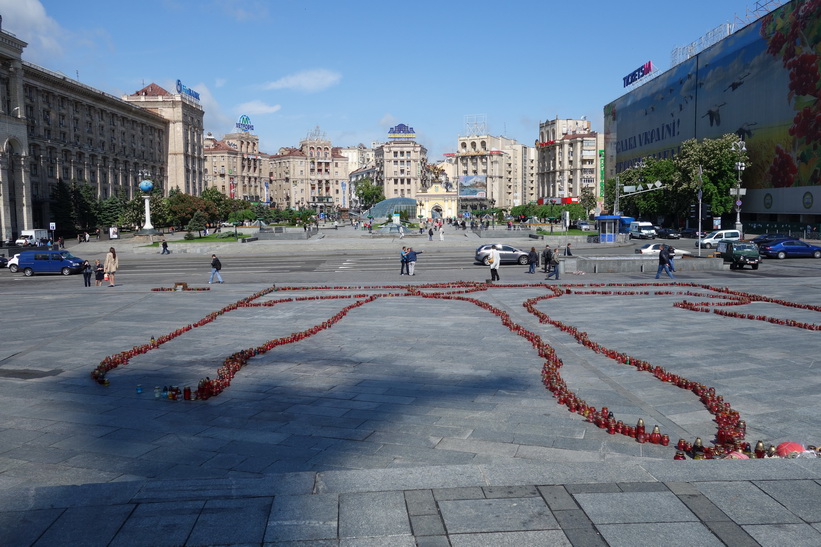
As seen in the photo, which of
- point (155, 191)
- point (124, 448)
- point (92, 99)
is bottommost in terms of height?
point (124, 448)

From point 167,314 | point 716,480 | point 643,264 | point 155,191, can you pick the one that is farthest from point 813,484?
point 155,191

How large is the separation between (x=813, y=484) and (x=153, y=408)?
28.0 feet

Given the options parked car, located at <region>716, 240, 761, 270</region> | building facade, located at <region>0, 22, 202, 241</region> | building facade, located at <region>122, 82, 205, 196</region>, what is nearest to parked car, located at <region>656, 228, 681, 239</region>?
parked car, located at <region>716, 240, 761, 270</region>

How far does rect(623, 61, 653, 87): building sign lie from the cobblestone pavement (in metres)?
89.7

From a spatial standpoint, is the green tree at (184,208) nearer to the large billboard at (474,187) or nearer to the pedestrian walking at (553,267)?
the pedestrian walking at (553,267)

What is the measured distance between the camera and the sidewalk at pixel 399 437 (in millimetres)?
5406

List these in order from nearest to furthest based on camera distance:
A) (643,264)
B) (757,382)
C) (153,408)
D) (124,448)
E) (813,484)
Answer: (813,484)
(124,448)
(153,408)
(757,382)
(643,264)

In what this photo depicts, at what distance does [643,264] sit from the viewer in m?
32.3

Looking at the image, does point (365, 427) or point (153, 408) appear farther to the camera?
point (153, 408)

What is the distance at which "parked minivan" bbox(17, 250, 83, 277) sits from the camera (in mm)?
38656

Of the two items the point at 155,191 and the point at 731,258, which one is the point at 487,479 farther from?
the point at 155,191

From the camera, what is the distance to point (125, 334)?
631 inches

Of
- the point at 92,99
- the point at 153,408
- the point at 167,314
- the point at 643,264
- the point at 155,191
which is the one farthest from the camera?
the point at 92,99

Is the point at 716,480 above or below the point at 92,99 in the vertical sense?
below
